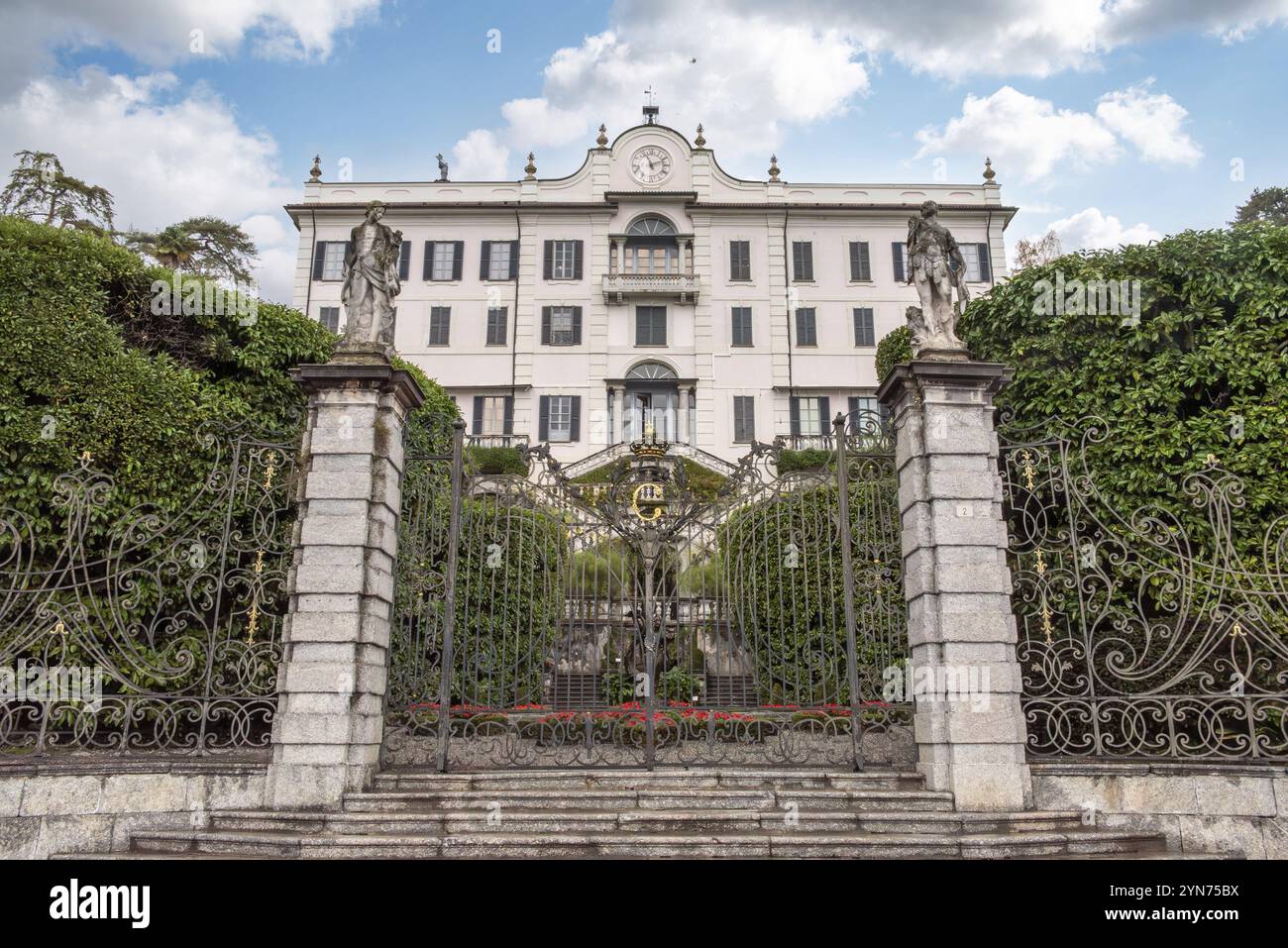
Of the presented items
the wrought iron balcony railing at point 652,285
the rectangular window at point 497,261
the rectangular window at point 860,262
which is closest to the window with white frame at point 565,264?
the wrought iron balcony railing at point 652,285

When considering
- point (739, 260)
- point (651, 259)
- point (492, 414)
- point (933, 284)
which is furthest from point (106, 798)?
point (739, 260)

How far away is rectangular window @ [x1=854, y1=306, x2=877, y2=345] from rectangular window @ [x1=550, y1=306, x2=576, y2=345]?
36.3ft

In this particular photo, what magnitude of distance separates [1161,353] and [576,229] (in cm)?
2587

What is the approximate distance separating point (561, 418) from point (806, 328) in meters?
10.2

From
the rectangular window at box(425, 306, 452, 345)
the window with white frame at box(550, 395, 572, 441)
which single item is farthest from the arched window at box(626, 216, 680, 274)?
the rectangular window at box(425, 306, 452, 345)

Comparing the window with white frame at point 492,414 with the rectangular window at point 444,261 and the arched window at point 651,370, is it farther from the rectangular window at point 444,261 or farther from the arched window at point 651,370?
the rectangular window at point 444,261

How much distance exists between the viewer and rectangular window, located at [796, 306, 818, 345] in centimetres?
3177

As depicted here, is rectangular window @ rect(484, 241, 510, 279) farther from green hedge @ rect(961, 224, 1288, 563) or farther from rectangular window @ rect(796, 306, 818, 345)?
green hedge @ rect(961, 224, 1288, 563)

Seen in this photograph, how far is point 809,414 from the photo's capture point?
1228 inches

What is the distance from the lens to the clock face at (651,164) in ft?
109

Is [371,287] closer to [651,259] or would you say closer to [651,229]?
[651,259]

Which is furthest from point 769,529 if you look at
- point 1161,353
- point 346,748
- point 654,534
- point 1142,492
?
point 346,748

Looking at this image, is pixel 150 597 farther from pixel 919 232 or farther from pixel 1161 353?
pixel 1161 353

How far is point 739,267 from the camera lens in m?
32.4
